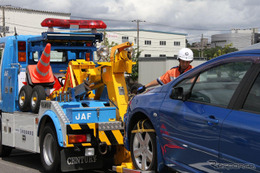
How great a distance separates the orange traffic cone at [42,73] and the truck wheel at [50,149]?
5.67ft

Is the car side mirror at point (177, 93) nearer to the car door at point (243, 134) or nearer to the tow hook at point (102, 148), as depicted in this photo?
the car door at point (243, 134)

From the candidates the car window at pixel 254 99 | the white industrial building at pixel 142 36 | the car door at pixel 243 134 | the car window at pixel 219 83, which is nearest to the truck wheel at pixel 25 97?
the car window at pixel 219 83

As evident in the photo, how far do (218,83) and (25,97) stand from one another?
526 centimetres

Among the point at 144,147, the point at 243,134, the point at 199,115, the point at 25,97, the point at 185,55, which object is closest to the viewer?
the point at 243,134

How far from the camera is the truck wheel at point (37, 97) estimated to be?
881 cm

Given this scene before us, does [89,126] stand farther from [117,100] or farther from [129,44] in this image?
[129,44]

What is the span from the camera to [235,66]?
4660mm

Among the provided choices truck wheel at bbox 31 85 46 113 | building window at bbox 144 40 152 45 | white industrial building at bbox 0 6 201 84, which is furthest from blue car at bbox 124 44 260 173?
building window at bbox 144 40 152 45

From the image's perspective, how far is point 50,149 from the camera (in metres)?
8.07

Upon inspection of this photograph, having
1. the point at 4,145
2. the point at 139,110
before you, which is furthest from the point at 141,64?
the point at 139,110

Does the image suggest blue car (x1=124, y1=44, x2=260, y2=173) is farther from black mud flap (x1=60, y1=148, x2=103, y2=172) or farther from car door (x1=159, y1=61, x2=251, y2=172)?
black mud flap (x1=60, y1=148, x2=103, y2=172)

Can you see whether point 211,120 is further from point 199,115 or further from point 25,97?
point 25,97

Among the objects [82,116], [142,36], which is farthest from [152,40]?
[82,116]

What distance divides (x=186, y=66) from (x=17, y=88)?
4.23m
